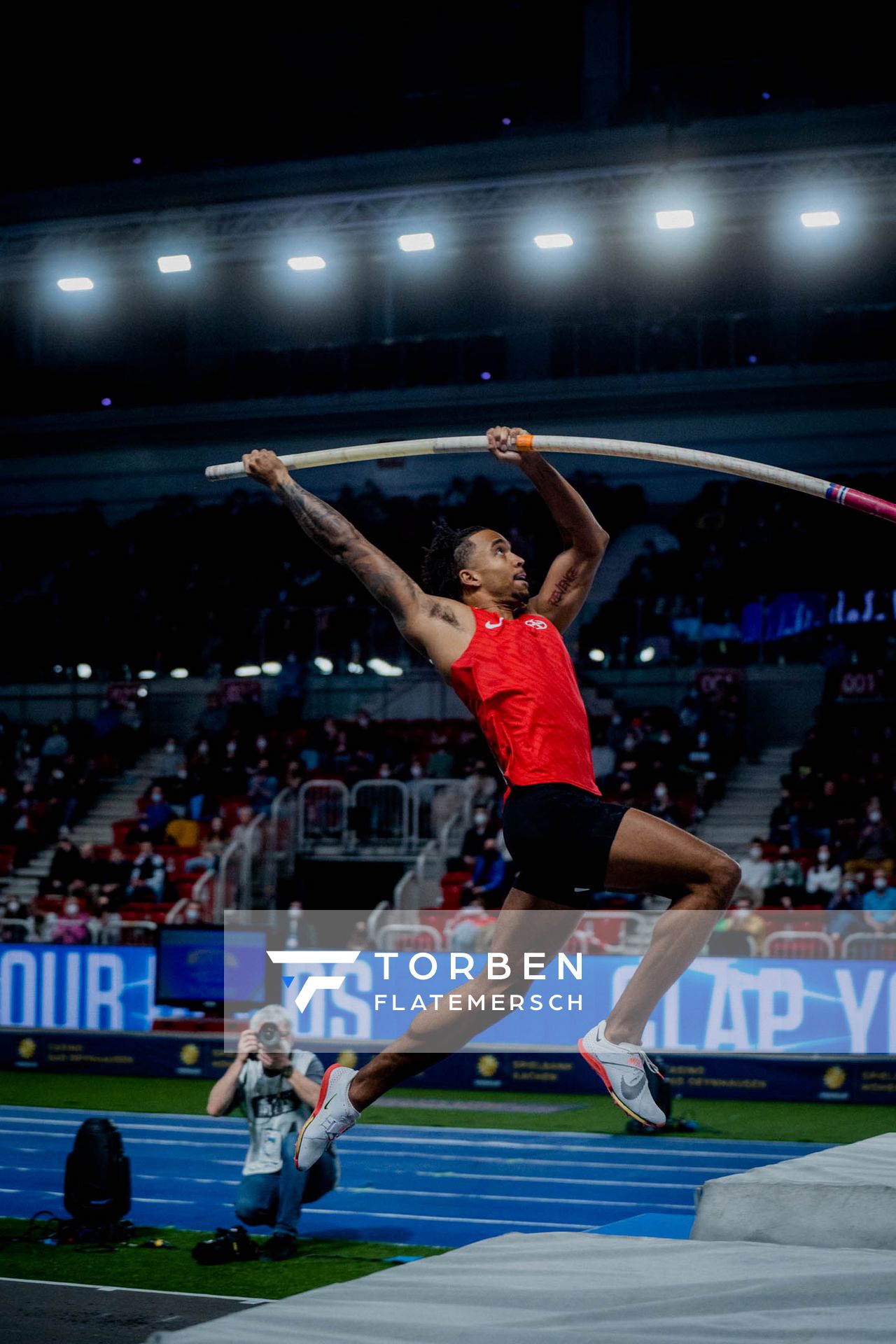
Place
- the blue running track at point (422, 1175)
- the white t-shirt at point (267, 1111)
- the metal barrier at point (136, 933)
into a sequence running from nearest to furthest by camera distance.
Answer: the white t-shirt at point (267, 1111), the blue running track at point (422, 1175), the metal barrier at point (136, 933)

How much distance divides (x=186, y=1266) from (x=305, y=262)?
1525 centimetres

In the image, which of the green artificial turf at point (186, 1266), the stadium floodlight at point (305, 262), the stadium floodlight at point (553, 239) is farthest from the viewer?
the stadium floodlight at point (305, 262)

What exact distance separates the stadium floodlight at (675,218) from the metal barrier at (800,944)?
9.05 metres

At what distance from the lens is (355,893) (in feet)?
60.6

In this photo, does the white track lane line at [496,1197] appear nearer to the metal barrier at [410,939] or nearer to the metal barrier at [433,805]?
the metal barrier at [410,939]

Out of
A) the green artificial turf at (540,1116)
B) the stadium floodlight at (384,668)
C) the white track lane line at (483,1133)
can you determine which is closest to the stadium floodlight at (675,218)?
the stadium floodlight at (384,668)

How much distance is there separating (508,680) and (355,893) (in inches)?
546

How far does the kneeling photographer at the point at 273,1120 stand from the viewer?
8773mm

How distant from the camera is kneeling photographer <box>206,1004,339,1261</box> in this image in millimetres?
8773

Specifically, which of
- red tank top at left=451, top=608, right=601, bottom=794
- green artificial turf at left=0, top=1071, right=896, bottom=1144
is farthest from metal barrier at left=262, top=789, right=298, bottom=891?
red tank top at left=451, top=608, right=601, bottom=794

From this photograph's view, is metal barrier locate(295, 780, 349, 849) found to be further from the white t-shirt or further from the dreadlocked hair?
the dreadlocked hair

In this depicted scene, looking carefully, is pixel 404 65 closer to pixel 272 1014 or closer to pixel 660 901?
pixel 660 901

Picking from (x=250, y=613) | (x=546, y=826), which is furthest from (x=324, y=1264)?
(x=250, y=613)

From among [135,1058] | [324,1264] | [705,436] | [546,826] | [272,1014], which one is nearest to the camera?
[546,826]
